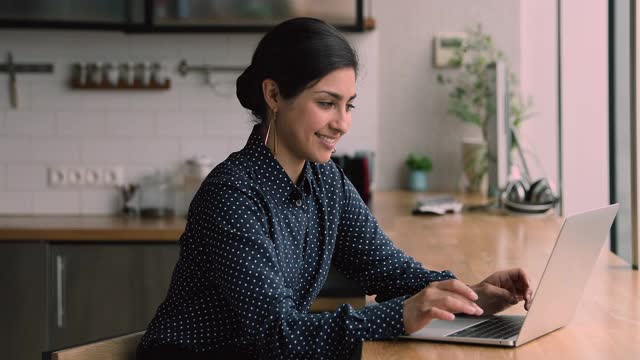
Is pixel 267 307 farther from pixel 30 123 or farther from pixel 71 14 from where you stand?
pixel 30 123

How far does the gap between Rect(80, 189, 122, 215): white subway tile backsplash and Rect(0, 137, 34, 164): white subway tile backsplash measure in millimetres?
276

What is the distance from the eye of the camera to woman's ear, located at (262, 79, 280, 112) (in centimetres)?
188

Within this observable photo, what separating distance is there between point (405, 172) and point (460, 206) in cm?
84

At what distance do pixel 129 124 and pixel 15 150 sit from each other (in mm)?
485

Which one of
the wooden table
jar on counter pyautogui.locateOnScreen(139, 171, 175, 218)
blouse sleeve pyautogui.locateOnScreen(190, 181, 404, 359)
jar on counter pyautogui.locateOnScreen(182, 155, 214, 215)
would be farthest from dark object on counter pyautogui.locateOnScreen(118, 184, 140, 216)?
blouse sleeve pyautogui.locateOnScreen(190, 181, 404, 359)

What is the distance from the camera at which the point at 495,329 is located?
5.59ft

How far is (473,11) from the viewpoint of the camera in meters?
4.51

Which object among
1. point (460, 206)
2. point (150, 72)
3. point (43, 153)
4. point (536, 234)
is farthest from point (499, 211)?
point (43, 153)

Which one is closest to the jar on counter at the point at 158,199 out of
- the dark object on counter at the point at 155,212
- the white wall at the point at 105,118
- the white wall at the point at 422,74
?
the dark object on counter at the point at 155,212

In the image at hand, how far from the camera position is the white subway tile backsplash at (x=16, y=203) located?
411 cm

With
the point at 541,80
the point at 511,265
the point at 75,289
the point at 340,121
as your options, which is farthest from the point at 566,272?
the point at 541,80

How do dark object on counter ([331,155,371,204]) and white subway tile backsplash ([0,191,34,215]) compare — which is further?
white subway tile backsplash ([0,191,34,215])

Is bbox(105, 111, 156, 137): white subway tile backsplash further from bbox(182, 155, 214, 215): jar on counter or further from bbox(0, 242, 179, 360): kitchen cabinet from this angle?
bbox(0, 242, 179, 360): kitchen cabinet

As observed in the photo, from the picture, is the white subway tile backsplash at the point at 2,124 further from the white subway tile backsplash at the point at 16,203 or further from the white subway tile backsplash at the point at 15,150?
the white subway tile backsplash at the point at 16,203
